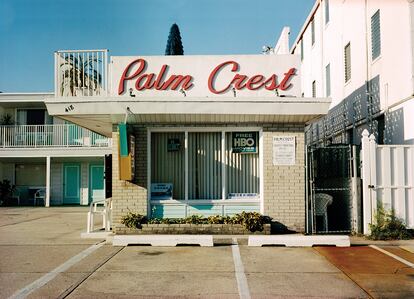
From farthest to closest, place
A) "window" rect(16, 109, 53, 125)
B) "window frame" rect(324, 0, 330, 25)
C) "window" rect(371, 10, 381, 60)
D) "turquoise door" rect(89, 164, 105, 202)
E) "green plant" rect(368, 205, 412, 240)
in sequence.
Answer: "window" rect(16, 109, 53, 125) < "turquoise door" rect(89, 164, 105, 202) < "window frame" rect(324, 0, 330, 25) < "window" rect(371, 10, 381, 60) < "green plant" rect(368, 205, 412, 240)

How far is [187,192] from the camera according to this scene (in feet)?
38.1

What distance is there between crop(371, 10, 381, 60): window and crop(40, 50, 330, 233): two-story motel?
412 cm

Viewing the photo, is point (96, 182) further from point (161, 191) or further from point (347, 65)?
point (347, 65)

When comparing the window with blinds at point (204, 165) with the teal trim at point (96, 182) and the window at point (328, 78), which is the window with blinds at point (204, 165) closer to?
the window at point (328, 78)

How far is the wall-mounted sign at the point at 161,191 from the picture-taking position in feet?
38.2

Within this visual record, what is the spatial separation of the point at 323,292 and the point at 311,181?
4.99 meters

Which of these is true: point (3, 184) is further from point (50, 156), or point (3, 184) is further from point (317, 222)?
point (317, 222)

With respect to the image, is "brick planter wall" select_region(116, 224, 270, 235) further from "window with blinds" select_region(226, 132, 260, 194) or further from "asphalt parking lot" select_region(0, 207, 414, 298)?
"window with blinds" select_region(226, 132, 260, 194)

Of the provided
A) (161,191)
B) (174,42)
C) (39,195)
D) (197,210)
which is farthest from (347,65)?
(39,195)

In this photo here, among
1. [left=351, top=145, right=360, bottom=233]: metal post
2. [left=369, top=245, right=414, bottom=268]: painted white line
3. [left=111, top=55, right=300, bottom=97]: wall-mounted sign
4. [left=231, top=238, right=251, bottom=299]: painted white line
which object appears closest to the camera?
[left=231, top=238, right=251, bottom=299]: painted white line

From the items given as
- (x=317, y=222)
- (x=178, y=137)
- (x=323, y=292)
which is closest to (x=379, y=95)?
(x=317, y=222)

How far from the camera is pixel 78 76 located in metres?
11.5

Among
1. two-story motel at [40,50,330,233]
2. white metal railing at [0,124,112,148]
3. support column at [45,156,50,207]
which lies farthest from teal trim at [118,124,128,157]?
support column at [45,156,50,207]

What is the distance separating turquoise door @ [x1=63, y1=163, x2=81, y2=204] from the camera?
25531 millimetres
